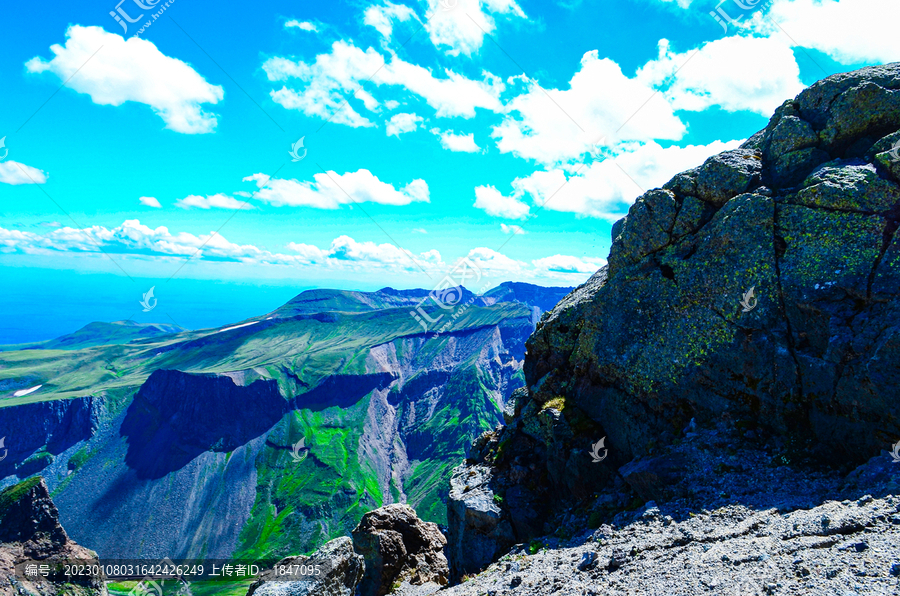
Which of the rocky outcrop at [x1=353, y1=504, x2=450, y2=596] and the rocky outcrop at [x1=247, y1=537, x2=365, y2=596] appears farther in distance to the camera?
the rocky outcrop at [x1=353, y1=504, x2=450, y2=596]

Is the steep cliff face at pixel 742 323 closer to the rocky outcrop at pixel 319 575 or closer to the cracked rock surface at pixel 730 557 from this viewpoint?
the cracked rock surface at pixel 730 557

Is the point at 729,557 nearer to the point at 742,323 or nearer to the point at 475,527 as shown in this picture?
the point at 742,323

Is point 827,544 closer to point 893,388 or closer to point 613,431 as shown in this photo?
point 893,388

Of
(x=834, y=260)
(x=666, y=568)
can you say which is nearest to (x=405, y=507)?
(x=666, y=568)

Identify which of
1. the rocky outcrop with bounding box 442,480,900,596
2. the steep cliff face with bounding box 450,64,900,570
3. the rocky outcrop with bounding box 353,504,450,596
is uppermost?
the steep cliff face with bounding box 450,64,900,570

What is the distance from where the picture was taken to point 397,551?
3062 centimetres

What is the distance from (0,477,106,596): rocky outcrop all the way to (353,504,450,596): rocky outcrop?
9098 centimetres

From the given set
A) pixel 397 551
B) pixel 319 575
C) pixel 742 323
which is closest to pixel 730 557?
pixel 742 323

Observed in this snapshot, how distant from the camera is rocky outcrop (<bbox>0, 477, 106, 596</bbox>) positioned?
81250 mm

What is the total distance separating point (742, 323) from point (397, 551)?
28413 millimetres

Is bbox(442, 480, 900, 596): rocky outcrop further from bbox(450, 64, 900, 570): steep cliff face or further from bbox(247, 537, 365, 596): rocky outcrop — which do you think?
bbox(247, 537, 365, 596): rocky outcrop

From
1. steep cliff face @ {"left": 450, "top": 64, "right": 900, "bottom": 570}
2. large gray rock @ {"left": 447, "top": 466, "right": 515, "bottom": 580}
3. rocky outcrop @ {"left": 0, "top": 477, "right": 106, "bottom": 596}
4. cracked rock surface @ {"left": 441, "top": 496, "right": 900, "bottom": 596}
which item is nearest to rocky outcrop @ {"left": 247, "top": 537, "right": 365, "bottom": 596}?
cracked rock surface @ {"left": 441, "top": 496, "right": 900, "bottom": 596}

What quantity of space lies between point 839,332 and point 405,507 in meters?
32.5

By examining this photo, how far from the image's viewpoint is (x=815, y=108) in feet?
88.3
